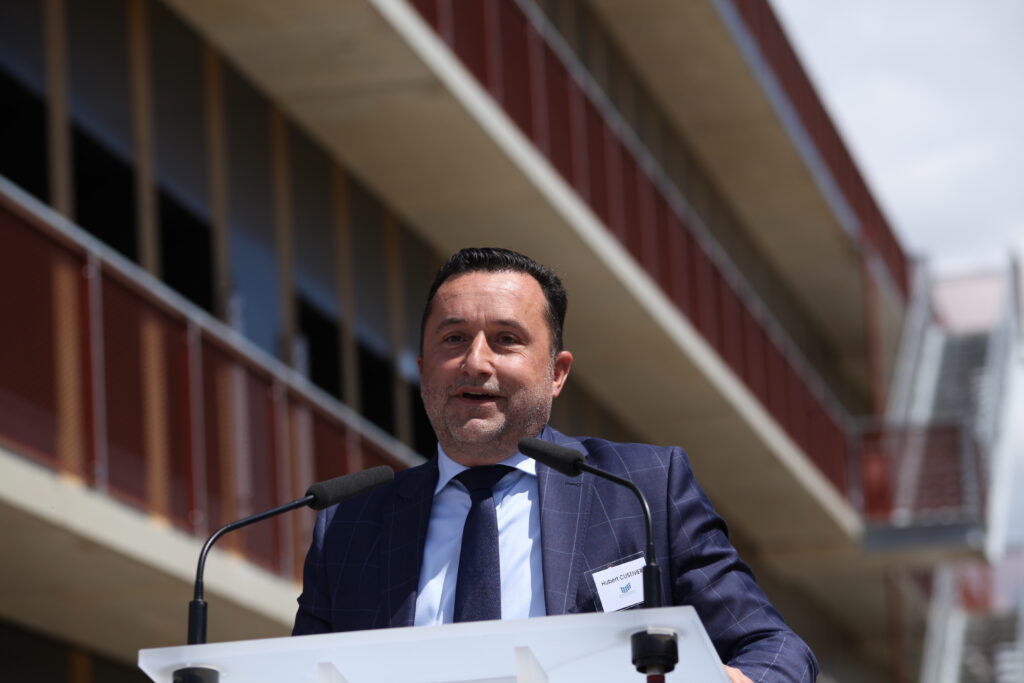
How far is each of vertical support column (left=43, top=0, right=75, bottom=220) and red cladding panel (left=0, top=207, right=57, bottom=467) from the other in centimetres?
165

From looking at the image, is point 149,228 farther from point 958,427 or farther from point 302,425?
point 958,427

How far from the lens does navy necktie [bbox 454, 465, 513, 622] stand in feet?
15.5

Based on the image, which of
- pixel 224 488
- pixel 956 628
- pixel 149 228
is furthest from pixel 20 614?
pixel 956 628

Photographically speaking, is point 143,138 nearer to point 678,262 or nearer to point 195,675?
point 678,262

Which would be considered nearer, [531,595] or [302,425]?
[531,595]

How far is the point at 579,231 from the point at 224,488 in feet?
17.9

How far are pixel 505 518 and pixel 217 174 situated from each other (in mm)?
9658

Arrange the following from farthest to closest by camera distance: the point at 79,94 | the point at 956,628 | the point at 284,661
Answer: the point at 956,628, the point at 79,94, the point at 284,661

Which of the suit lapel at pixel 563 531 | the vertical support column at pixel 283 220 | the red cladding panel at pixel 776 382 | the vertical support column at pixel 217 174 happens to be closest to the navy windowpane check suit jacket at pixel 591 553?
the suit lapel at pixel 563 531

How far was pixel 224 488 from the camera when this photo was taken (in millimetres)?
Result: 12391

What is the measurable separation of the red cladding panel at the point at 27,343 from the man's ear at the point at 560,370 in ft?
17.6

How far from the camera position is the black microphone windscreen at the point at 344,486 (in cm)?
470

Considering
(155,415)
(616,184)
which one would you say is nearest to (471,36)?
(616,184)

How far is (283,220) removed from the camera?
15305 mm
